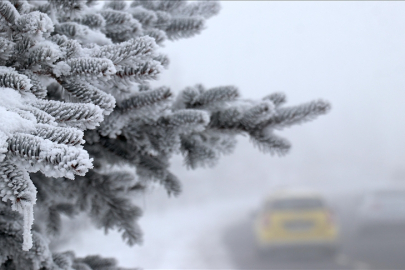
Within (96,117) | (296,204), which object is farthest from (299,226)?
(96,117)

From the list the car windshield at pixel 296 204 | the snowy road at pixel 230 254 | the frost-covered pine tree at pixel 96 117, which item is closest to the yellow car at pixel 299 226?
the car windshield at pixel 296 204

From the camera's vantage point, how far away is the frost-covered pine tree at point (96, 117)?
94cm

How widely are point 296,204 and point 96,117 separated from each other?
994 cm

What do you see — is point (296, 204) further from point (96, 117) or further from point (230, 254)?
point (96, 117)

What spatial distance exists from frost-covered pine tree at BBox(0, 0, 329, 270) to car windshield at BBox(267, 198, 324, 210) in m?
8.84

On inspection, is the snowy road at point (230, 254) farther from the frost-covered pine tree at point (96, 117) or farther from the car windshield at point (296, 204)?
the frost-covered pine tree at point (96, 117)

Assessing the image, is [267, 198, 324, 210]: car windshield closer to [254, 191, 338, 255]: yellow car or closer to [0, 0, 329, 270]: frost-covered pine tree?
[254, 191, 338, 255]: yellow car

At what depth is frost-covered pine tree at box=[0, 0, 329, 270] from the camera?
941 millimetres

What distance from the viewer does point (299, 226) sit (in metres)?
10.2

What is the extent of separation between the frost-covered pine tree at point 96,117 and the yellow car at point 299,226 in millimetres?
8669

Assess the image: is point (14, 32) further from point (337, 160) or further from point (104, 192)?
point (337, 160)

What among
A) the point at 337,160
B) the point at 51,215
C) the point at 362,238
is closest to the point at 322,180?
the point at 337,160

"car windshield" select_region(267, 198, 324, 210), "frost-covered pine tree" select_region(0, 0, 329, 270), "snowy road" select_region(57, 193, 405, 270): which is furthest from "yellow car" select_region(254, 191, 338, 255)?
"frost-covered pine tree" select_region(0, 0, 329, 270)

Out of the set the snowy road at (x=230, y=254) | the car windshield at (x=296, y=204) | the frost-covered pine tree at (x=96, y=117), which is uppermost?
the car windshield at (x=296, y=204)
